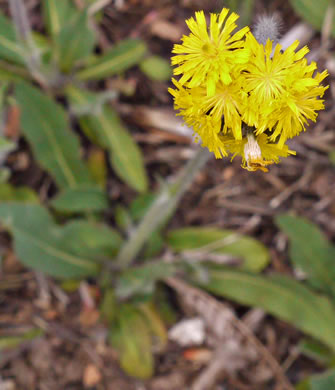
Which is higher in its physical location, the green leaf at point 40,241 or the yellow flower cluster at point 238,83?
the yellow flower cluster at point 238,83

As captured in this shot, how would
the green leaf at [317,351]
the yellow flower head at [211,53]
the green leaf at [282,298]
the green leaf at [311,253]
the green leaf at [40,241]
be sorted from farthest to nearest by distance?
the green leaf at [311,253] → the green leaf at [317,351] → the green leaf at [282,298] → the green leaf at [40,241] → the yellow flower head at [211,53]

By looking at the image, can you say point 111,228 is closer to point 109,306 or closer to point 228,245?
point 109,306

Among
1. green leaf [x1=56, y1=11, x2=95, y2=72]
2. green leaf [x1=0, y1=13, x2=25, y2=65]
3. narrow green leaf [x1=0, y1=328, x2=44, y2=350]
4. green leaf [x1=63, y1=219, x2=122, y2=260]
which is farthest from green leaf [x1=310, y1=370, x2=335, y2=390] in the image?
green leaf [x1=0, y1=13, x2=25, y2=65]

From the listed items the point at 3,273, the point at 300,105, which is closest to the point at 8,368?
the point at 3,273

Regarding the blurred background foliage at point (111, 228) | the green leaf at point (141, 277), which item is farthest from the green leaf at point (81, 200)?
the green leaf at point (141, 277)

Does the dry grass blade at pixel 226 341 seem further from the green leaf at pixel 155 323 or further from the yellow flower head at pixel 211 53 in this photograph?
the yellow flower head at pixel 211 53

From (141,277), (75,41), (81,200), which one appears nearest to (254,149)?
(141,277)

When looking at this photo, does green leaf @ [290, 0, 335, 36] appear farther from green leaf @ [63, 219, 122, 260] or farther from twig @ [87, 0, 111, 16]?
green leaf @ [63, 219, 122, 260]

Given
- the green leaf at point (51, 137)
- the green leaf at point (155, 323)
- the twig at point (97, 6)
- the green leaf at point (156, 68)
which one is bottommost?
the green leaf at point (155, 323)
